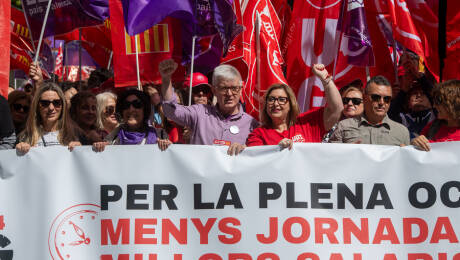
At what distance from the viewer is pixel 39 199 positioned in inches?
211

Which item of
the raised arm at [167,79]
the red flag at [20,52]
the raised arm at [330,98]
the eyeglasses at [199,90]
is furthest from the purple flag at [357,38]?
the red flag at [20,52]

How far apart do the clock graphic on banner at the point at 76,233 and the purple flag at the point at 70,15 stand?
169 inches

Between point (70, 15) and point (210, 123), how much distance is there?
3.93 m

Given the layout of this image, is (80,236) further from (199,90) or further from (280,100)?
(199,90)

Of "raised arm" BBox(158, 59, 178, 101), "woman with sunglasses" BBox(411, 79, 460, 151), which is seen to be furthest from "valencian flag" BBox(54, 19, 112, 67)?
"woman with sunglasses" BBox(411, 79, 460, 151)

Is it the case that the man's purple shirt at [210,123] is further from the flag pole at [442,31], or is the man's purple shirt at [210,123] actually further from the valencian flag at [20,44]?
the valencian flag at [20,44]

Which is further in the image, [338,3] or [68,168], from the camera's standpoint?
[338,3]

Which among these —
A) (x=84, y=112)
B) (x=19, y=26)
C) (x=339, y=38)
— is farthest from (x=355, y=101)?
(x=19, y=26)

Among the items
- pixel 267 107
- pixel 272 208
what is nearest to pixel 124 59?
pixel 267 107

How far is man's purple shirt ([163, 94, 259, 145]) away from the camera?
5.99 meters

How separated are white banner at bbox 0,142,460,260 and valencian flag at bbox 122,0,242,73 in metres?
2.22

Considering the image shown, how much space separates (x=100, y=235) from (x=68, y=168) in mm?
534

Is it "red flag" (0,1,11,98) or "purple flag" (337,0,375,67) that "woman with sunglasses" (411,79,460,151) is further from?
"red flag" (0,1,11,98)

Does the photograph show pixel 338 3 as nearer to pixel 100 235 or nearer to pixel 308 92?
pixel 308 92
